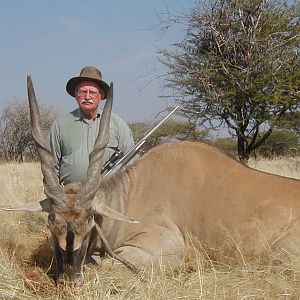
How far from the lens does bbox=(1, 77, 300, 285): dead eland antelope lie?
3.84 meters

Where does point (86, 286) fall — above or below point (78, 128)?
below

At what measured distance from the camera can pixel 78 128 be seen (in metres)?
5.16

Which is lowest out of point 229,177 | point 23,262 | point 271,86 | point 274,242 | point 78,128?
point 23,262

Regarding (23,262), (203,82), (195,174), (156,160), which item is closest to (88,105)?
(156,160)

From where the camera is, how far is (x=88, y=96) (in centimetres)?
516

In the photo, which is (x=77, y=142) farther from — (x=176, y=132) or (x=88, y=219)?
(x=176, y=132)

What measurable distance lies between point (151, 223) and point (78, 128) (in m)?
1.29

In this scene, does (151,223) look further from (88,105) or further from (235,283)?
(88,105)

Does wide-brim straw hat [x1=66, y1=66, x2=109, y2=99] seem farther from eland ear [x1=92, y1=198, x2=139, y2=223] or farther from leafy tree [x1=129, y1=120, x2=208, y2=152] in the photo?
leafy tree [x1=129, y1=120, x2=208, y2=152]

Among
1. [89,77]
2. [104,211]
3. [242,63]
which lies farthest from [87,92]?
[242,63]

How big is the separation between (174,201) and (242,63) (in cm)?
1199

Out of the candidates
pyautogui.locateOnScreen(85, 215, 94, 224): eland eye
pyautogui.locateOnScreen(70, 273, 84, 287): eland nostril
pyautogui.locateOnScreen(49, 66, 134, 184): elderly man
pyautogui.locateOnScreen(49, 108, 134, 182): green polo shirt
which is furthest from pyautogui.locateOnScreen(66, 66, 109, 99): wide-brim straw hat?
pyautogui.locateOnScreen(70, 273, 84, 287): eland nostril

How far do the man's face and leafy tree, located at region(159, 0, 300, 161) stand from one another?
1042 cm

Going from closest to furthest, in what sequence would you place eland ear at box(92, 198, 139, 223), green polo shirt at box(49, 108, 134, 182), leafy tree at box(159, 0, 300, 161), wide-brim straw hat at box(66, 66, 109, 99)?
eland ear at box(92, 198, 139, 223)
green polo shirt at box(49, 108, 134, 182)
wide-brim straw hat at box(66, 66, 109, 99)
leafy tree at box(159, 0, 300, 161)
